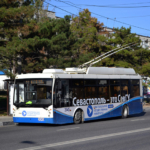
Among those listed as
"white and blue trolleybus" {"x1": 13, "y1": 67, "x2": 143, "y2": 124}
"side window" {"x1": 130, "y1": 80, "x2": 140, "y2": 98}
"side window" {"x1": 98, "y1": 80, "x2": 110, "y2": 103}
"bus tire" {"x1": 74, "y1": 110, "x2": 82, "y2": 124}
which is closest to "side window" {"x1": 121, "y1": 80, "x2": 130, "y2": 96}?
"white and blue trolleybus" {"x1": 13, "y1": 67, "x2": 143, "y2": 124}

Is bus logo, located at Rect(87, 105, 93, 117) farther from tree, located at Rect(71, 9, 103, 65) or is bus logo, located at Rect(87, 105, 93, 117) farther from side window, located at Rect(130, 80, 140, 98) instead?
tree, located at Rect(71, 9, 103, 65)

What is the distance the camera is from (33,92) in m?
14.6

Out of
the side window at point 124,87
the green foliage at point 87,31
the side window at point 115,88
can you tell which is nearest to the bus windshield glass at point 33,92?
the side window at point 115,88

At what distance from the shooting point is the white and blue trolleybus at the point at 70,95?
1434 cm

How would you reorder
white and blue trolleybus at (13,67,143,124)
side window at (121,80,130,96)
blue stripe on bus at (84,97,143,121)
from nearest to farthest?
white and blue trolleybus at (13,67,143,124)
blue stripe on bus at (84,97,143,121)
side window at (121,80,130,96)

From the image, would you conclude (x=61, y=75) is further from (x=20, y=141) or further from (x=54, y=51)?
(x=54, y=51)

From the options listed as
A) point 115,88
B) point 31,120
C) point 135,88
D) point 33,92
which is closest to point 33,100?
point 33,92

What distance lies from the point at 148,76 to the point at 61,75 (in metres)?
23.9

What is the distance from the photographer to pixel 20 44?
19844mm

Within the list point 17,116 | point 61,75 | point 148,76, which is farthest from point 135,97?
point 148,76

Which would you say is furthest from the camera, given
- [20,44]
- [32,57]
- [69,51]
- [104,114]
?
[69,51]

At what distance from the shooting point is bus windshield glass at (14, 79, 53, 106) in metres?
14.4

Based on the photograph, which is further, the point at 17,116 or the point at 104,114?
the point at 104,114

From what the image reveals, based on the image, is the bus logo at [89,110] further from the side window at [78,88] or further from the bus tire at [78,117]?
the side window at [78,88]
